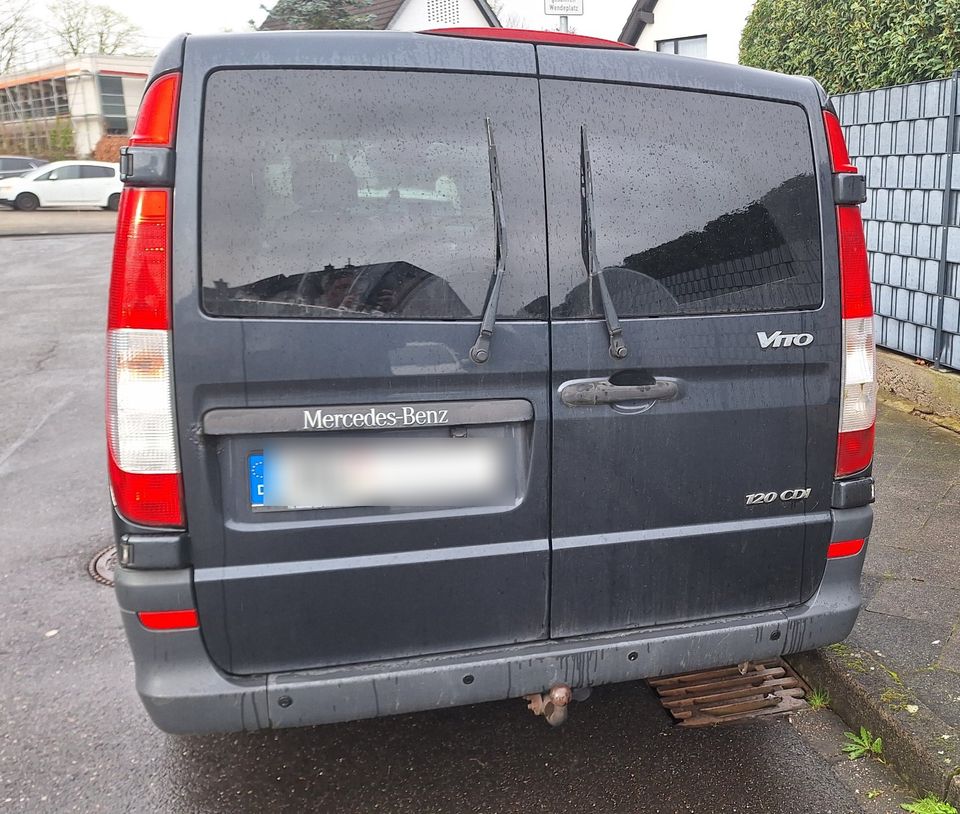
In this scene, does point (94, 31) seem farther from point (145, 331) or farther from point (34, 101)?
point (145, 331)

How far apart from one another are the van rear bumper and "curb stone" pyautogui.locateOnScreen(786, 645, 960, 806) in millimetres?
541

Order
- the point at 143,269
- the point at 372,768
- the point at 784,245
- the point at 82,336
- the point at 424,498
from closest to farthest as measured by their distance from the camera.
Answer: the point at 143,269, the point at 424,498, the point at 784,245, the point at 372,768, the point at 82,336

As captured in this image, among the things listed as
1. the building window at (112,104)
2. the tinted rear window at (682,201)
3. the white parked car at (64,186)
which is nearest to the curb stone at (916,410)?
the tinted rear window at (682,201)

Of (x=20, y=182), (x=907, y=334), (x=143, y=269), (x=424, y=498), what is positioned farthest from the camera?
(x=20, y=182)

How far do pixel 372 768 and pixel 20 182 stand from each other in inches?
1165

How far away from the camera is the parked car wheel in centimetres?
2828

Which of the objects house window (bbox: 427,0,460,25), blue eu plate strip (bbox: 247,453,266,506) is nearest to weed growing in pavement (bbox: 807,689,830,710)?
blue eu plate strip (bbox: 247,453,266,506)

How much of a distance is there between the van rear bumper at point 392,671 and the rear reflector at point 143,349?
279mm

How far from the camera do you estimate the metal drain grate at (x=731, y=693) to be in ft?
10.7

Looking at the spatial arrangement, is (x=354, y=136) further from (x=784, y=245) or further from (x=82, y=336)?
(x=82, y=336)

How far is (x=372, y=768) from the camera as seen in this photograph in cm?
301

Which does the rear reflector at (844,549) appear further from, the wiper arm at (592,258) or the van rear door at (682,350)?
the wiper arm at (592,258)

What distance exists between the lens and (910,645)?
3.49 meters

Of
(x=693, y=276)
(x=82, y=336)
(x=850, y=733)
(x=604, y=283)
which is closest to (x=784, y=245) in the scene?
(x=693, y=276)
